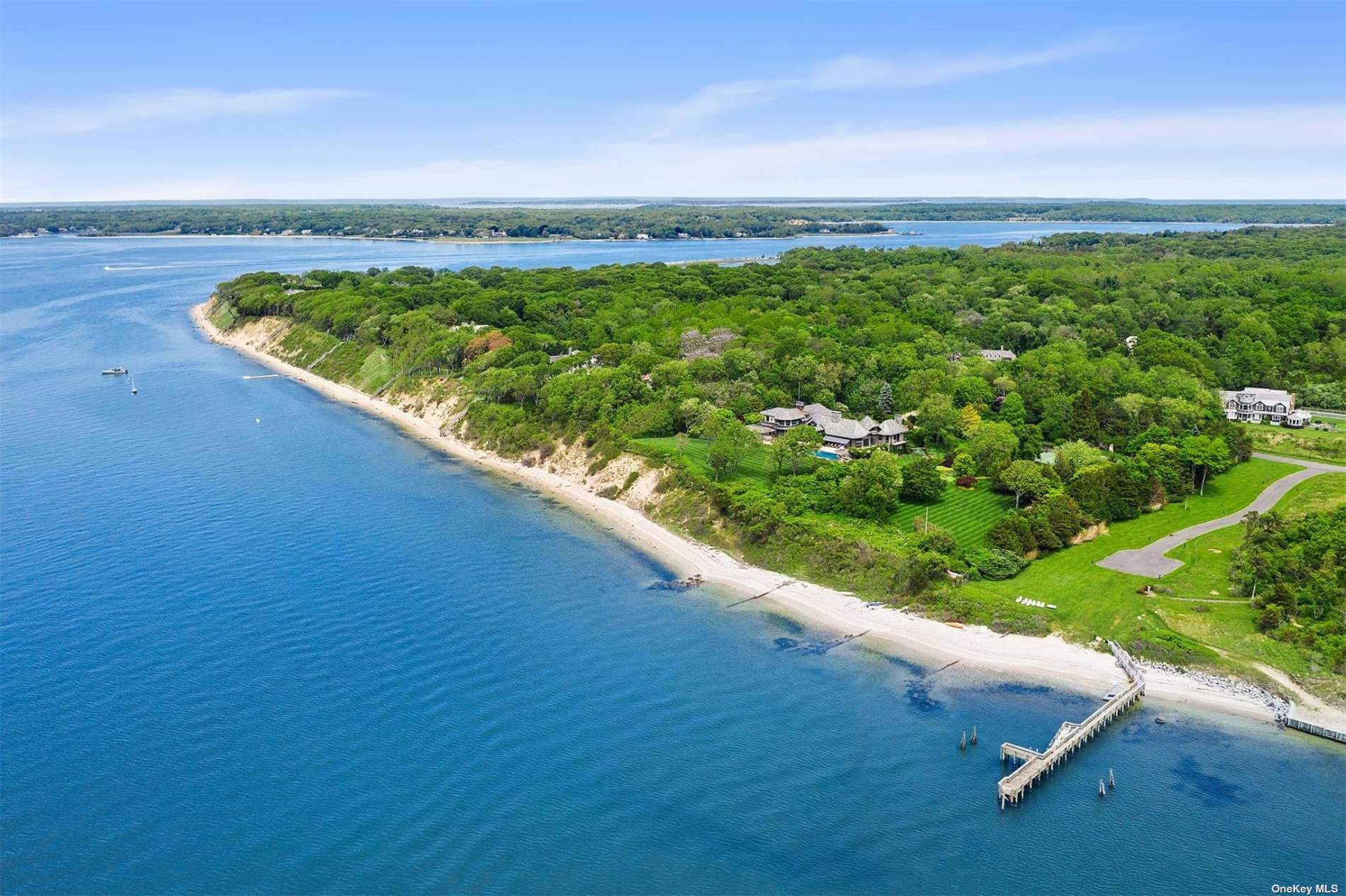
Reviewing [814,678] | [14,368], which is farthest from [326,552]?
[14,368]

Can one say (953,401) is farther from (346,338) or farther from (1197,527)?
(346,338)

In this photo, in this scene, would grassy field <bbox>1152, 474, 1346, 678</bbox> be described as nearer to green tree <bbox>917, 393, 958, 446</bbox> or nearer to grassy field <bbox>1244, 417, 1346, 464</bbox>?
grassy field <bbox>1244, 417, 1346, 464</bbox>

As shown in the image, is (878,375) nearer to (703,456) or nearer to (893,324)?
(893,324)

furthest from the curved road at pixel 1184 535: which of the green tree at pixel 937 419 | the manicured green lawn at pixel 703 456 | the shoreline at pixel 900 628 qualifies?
the manicured green lawn at pixel 703 456

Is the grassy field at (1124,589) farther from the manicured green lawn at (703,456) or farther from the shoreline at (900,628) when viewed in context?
the manicured green lawn at (703,456)

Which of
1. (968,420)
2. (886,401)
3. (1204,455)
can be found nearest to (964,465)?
(968,420)

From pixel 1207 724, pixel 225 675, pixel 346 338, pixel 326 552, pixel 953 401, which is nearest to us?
pixel 1207 724
